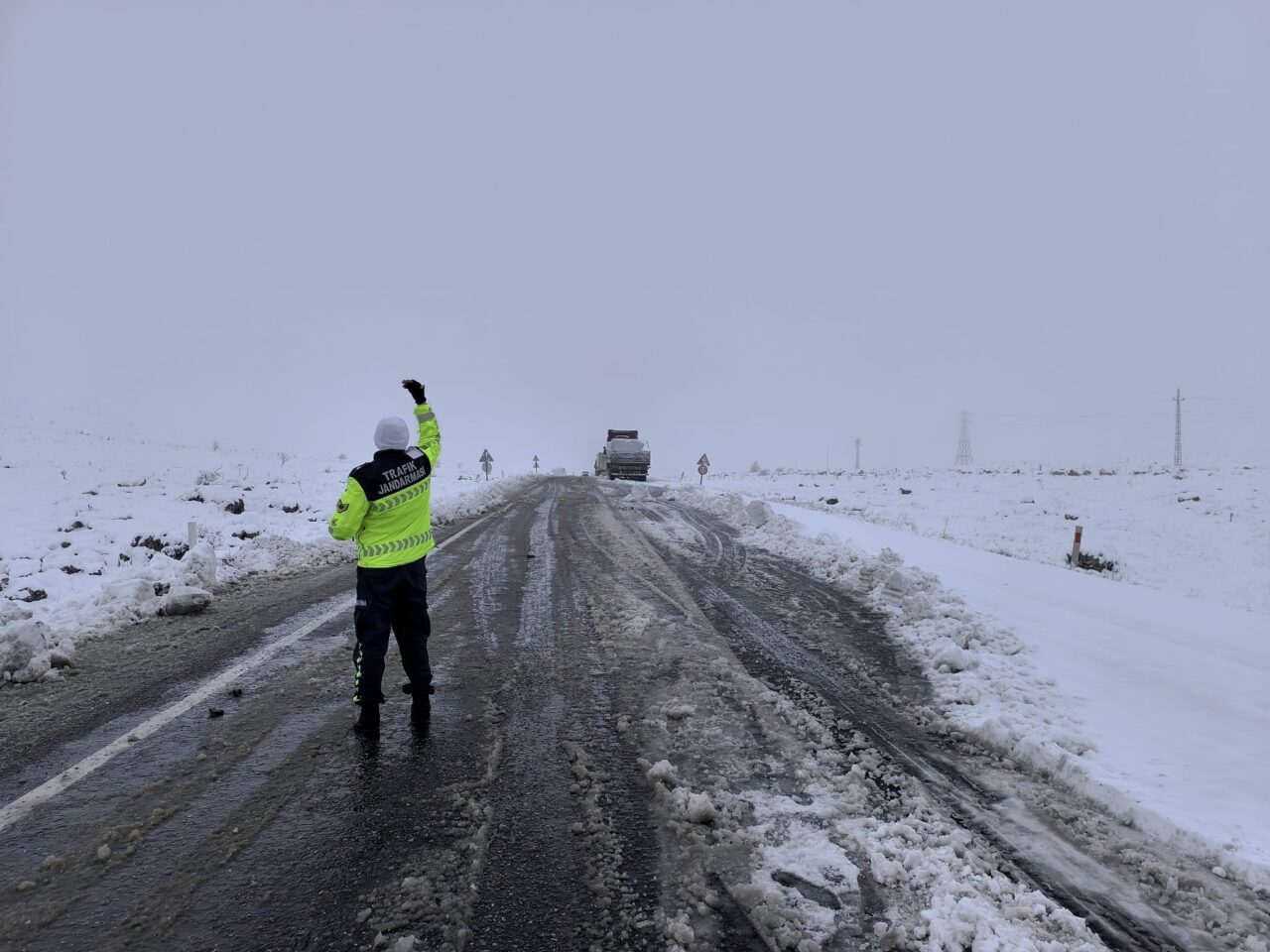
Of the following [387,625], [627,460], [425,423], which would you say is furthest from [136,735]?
[627,460]

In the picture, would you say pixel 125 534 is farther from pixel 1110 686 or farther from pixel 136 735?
pixel 1110 686

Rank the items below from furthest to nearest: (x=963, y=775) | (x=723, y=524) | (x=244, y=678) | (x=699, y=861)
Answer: (x=723, y=524) < (x=244, y=678) < (x=963, y=775) < (x=699, y=861)

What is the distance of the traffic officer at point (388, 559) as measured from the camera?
166 inches

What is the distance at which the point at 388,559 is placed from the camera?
14.3 ft

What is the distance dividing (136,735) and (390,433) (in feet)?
7.99

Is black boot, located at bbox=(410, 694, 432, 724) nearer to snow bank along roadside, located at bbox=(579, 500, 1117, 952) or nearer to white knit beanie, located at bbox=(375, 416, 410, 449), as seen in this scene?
snow bank along roadside, located at bbox=(579, 500, 1117, 952)

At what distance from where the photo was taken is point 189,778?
3.48 metres

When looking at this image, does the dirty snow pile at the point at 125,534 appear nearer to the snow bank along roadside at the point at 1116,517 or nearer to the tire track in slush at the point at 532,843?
the tire track in slush at the point at 532,843

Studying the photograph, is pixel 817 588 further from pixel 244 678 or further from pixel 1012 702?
pixel 244 678

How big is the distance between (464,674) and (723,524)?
10360 millimetres

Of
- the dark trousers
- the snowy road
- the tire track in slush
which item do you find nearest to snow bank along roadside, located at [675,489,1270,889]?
the snowy road

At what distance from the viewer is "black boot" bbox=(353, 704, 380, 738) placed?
4.12 m

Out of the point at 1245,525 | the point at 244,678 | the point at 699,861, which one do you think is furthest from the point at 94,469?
the point at 1245,525

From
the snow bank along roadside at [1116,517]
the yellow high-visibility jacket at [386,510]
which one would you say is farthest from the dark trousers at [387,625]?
the snow bank along roadside at [1116,517]
